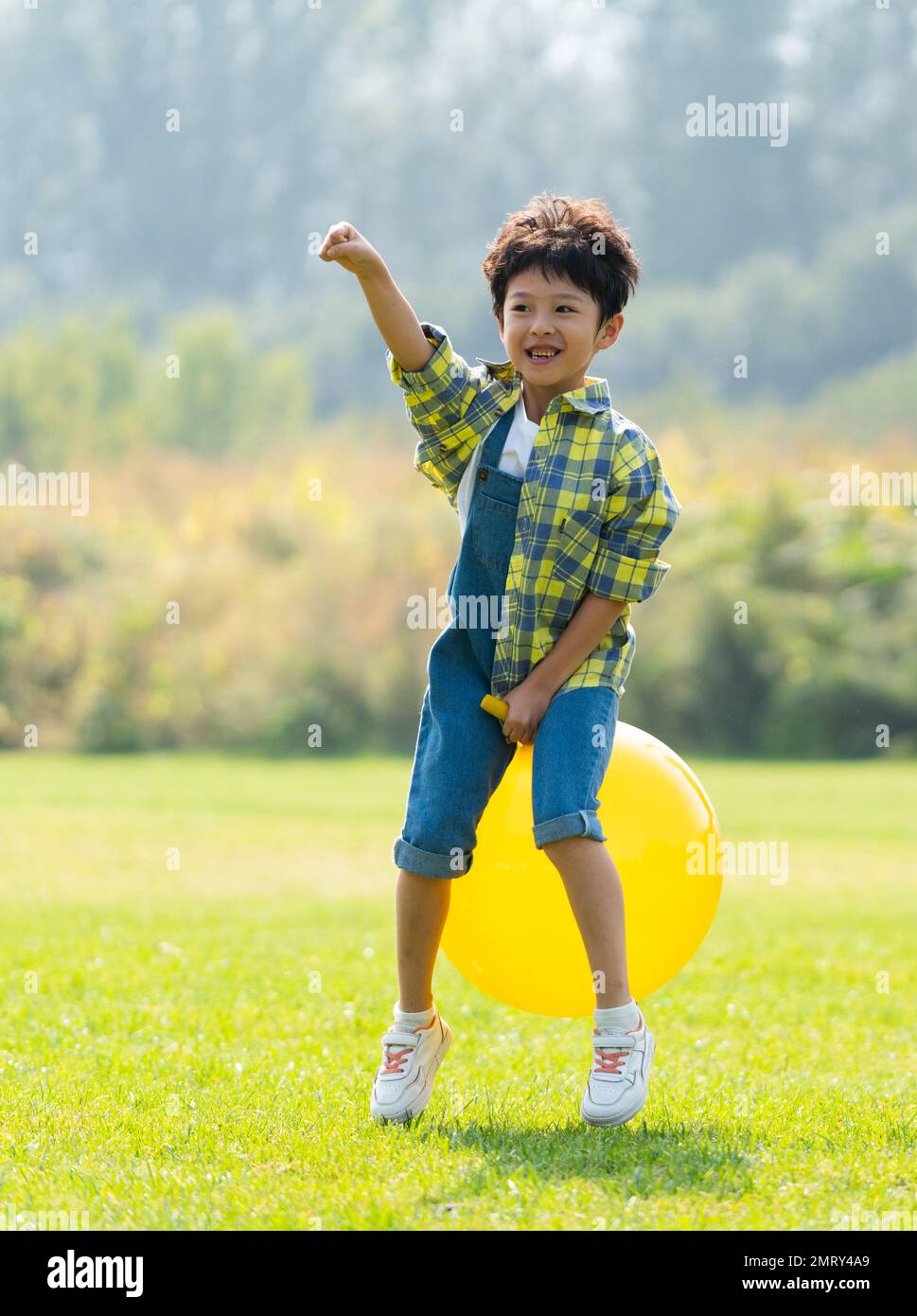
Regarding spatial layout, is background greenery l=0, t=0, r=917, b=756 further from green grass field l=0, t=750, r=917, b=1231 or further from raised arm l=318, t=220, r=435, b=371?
raised arm l=318, t=220, r=435, b=371

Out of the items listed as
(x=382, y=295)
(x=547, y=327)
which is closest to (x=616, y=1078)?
(x=547, y=327)

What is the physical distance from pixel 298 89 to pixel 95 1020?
45204mm

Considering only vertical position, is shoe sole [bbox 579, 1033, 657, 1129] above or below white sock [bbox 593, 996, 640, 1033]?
below

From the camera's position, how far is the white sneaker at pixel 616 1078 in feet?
11.0

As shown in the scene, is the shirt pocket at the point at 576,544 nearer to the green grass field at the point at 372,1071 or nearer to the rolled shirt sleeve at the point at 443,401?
the rolled shirt sleeve at the point at 443,401

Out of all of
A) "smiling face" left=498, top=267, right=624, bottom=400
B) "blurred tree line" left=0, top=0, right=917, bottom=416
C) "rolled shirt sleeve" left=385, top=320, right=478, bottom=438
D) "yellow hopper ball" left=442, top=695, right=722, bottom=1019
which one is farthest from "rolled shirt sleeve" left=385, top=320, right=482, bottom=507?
"blurred tree line" left=0, top=0, right=917, bottom=416

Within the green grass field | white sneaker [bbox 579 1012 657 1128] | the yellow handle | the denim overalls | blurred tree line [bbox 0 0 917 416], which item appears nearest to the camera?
the green grass field

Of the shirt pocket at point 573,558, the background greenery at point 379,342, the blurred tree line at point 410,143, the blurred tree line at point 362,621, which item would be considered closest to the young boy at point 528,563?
the shirt pocket at point 573,558

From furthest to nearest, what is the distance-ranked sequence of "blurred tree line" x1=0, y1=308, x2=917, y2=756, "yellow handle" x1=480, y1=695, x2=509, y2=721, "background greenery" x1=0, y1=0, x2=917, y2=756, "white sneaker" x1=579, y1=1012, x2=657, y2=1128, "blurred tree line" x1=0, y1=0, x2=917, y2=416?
"blurred tree line" x1=0, y1=0, x2=917, y2=416 → "background greenery" x1=0, y1=0, x2=917, y2=756 → "blurred tree line" x1=0, y1=308, x2=917, y2=756 → "yellow handle" x1=480, y1=695, x2=509, y2=721 → "white sneaker" x1=579, y1=1012, x2=657, y2=1128

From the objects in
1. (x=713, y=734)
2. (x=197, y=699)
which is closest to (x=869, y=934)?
(x=713, y=734)

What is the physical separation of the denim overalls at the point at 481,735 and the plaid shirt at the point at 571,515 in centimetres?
5

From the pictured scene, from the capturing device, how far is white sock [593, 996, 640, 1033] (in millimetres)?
3408

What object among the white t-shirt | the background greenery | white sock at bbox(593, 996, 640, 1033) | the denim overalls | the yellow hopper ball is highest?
the background greenery

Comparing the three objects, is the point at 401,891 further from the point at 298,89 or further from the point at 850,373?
the point at 298,89
